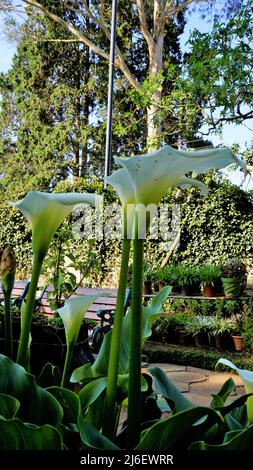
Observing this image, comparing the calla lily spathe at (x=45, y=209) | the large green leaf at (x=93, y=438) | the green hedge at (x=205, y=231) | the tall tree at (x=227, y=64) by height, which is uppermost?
the tall tree at (x=227, y=64)

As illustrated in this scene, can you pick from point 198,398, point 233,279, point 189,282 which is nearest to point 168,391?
point 198,398

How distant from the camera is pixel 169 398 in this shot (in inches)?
23.2

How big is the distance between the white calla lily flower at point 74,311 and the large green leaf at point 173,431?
21 centimetres

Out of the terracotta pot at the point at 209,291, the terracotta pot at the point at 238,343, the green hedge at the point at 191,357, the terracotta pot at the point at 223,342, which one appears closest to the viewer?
the green hedge at the point at 191,357

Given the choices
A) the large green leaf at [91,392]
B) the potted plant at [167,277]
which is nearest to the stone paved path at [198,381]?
the potted plant at [167,277]

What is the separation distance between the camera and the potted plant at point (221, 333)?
4.98 meters

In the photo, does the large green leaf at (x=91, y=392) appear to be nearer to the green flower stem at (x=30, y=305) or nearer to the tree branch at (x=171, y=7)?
the green flower stem at (x=30, y=305)

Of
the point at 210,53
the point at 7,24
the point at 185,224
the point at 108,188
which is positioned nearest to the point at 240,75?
the point at 210,53

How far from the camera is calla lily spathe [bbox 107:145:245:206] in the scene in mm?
462

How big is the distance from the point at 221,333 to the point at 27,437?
4.77 metres

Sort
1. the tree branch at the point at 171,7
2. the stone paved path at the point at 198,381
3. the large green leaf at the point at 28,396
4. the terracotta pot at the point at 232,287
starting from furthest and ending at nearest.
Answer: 1. the tree branch at the point at 171,7
2. the terracotta pot at the point at 232,287
3. the stone paved path at the point at 198,381
4. the large green leaf at the point at 28,396
